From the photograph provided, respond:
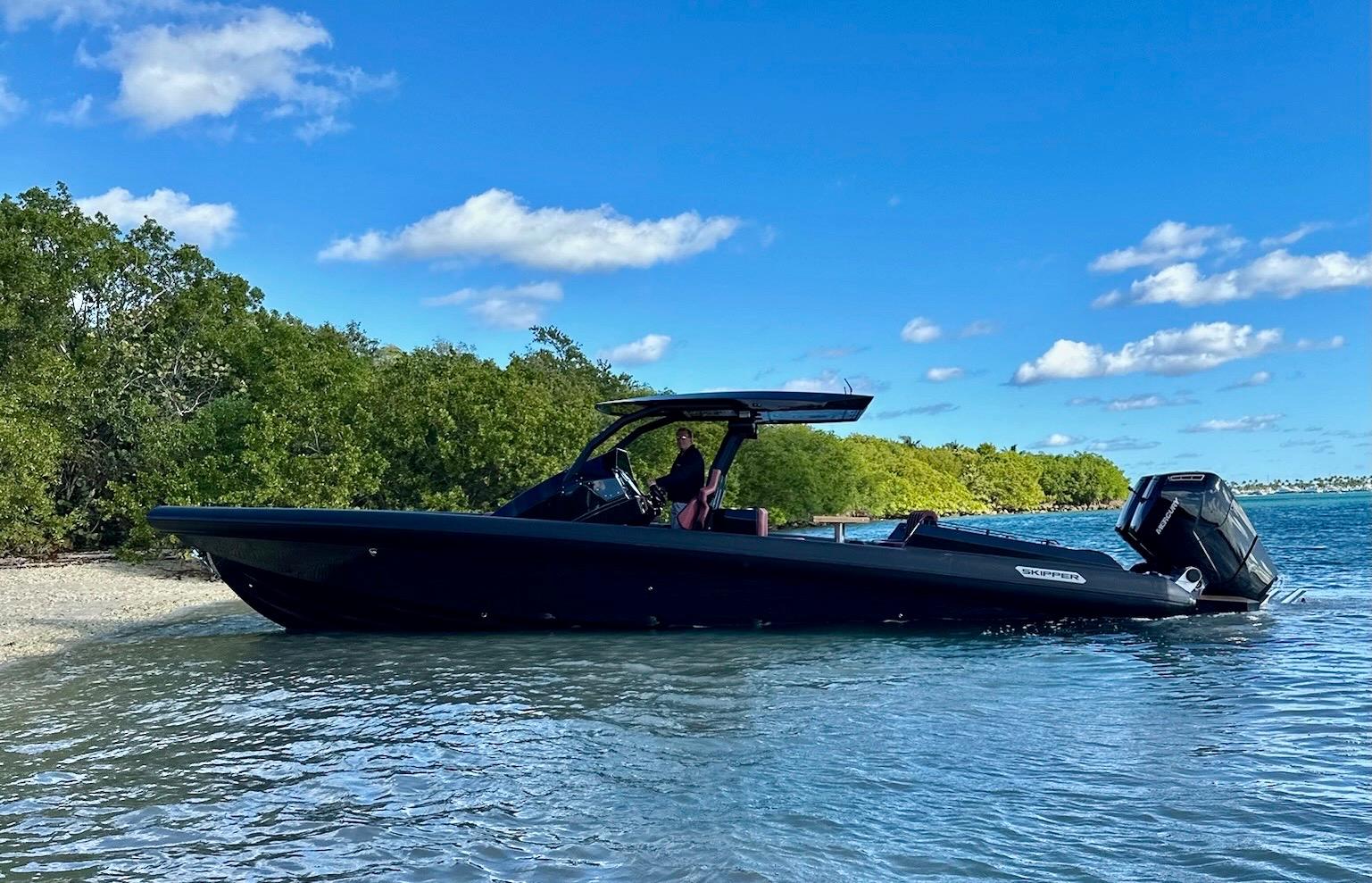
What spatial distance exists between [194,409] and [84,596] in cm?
1424

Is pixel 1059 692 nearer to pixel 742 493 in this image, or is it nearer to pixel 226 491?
pixel 226 491

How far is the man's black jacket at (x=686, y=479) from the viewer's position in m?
10.2

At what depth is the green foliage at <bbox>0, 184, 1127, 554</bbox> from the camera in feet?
65.6

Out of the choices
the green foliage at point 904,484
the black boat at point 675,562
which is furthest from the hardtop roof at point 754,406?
the green foliage at point 904,484

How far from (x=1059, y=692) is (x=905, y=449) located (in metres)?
123

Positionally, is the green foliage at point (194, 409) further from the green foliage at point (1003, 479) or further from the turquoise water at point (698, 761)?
the green foliage at point (1003, 479)

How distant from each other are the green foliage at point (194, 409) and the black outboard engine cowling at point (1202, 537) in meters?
14.0

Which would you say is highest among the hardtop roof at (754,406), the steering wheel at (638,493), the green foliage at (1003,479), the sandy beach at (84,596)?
the green foliage at (1003,479)

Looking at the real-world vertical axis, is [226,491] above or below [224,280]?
below

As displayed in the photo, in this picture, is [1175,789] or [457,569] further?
[457,569]

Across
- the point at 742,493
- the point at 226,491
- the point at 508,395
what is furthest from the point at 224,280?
the point at 742,493

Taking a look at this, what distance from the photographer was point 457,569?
9578 mm

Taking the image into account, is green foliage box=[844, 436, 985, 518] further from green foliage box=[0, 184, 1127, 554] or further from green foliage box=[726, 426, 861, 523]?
green foliage box=[0, 184, 1127, 554]


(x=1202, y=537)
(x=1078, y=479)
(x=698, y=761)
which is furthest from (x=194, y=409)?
(x=1078, y=479)
